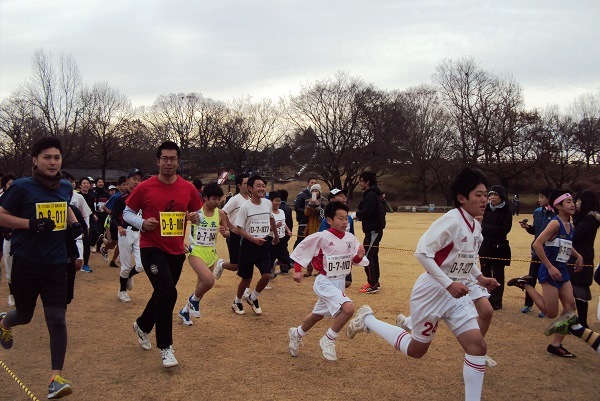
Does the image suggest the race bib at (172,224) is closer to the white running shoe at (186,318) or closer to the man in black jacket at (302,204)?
the white running shoe at (186,318)

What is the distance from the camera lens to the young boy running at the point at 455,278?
3.85m

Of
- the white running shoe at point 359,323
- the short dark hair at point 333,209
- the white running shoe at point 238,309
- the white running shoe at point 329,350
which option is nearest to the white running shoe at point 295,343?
the white running shoe at point 329,350

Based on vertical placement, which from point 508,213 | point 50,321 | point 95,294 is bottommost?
point 95,294

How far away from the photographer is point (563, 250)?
593 centimetres

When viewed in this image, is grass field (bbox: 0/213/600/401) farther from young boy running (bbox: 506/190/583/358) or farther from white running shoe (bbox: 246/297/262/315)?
young boy running (bbox: 506/190/583/358)

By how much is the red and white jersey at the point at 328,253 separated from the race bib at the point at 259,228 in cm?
196

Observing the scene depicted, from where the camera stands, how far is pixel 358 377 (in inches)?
192

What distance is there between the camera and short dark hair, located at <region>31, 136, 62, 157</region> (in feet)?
14.6

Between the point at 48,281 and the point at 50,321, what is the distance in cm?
35

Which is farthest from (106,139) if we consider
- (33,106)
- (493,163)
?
(493,163)

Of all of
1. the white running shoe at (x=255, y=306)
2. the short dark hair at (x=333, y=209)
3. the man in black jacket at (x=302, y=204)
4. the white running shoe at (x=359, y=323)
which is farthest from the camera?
the man in black jacket at (x=302, y=204)

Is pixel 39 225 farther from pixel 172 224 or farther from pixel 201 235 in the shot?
pixel 201 235

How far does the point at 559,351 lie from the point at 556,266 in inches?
38.5

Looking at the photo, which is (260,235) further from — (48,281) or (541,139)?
(541,139)
